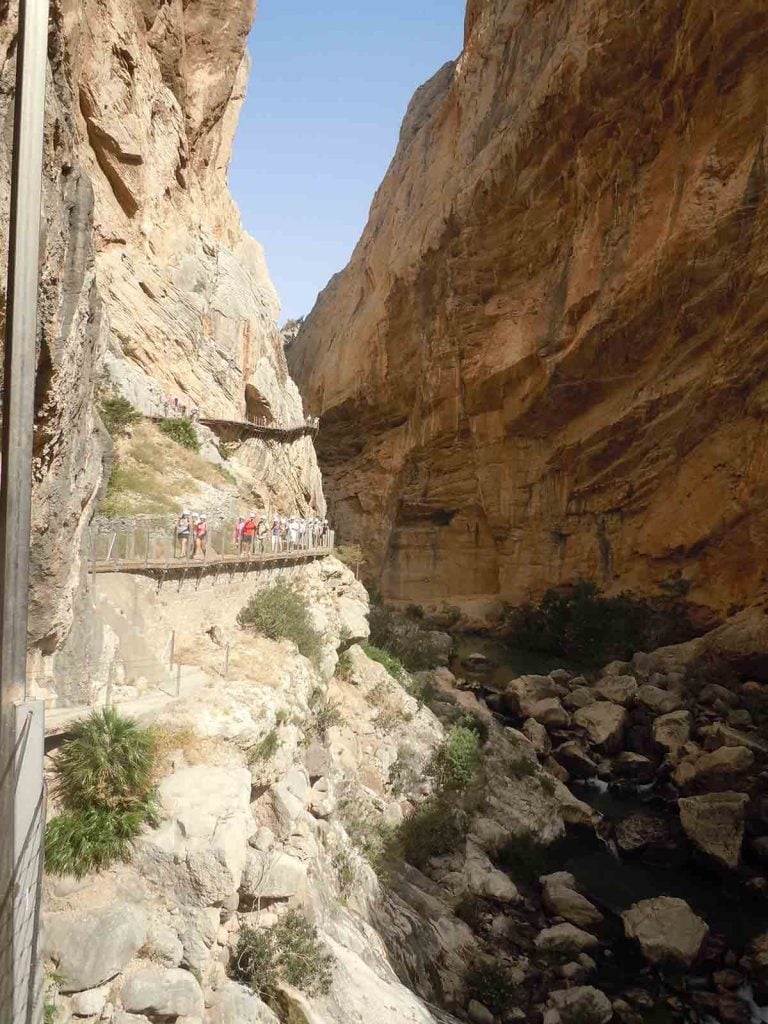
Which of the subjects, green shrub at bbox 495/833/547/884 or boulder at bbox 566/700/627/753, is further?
boulder at bbox 566/700/627/753

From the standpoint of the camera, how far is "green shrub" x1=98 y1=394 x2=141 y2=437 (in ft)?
55.7

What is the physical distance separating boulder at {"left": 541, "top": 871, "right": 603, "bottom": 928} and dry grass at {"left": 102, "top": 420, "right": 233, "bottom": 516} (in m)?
11.1

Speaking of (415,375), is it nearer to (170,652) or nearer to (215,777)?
(170,652)

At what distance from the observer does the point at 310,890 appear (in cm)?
744

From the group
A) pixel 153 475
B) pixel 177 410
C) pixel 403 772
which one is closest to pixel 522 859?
pixel 403 772

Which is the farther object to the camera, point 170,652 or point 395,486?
point 395,486

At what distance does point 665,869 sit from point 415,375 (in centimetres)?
2489

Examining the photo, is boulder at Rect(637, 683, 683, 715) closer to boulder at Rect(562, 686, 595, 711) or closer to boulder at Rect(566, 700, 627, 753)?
boulder at Rect(566, 700, 627, 753)

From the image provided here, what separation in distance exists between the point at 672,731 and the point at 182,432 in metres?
17.1

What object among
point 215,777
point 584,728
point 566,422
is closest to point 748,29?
point 566,422

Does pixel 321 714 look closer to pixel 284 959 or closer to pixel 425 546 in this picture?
pixel 284 959

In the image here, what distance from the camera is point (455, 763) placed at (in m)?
14.6

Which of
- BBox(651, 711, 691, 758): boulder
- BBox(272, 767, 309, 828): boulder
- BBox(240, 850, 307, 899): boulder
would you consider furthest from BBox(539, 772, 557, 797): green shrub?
BBox(240, 850, 307, 899): boulder

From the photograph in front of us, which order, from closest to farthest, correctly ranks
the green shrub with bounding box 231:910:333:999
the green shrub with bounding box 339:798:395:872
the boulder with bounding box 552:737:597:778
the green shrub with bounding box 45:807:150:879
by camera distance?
the green shrub with bounding box 45:807:150:879 < the green shrub with bounding box 231:910:333:999 < the green shrub with bounding box 339:798:395:872 < the boulder with bounding box 552:737:597:778
